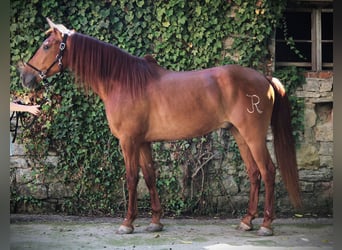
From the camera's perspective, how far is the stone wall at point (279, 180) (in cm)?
491

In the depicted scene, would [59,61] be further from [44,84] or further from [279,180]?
[279,180]

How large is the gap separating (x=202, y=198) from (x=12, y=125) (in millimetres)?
2012

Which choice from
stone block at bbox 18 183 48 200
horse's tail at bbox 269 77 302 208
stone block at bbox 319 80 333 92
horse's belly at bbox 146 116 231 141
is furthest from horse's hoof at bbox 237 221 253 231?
stone block at bbox 18 183 48 200

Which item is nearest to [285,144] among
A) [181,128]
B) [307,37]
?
[181,128]

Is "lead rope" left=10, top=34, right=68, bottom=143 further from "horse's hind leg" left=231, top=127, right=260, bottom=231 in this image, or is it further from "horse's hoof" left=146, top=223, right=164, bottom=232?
"horse's hind leg" left=231, top=127, right=260, bottom=231

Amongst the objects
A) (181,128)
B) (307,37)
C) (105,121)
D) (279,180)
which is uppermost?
(307,37)

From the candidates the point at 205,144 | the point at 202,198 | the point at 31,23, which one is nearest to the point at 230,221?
the point at 202,198

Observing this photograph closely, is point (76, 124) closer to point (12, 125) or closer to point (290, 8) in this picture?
point (12, 125)

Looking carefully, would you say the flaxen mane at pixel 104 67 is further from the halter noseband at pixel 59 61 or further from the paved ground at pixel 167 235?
the paved ground at pixel 167 235

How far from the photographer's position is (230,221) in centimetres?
470

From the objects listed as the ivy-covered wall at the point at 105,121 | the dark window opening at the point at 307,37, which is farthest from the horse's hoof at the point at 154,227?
the dark window opening at the point at 307,37

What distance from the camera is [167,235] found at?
413cm

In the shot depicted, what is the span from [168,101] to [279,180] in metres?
1.59

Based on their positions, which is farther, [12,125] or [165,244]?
[12,125]
